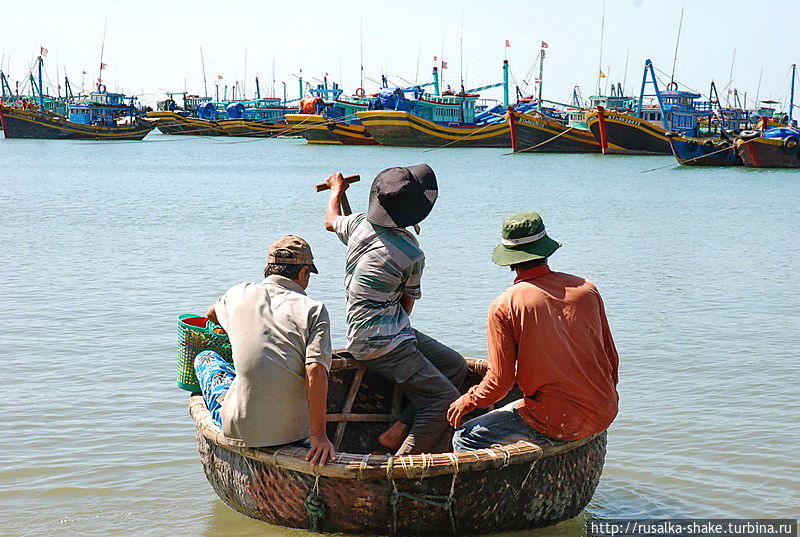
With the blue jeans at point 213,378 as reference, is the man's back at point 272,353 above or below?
above

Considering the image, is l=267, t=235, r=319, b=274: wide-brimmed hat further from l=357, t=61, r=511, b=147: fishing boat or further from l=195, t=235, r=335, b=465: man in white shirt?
l=357, t=61, r=511, b=147: fishing boat

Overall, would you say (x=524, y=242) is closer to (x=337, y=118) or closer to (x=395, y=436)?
(x=395, y=436)

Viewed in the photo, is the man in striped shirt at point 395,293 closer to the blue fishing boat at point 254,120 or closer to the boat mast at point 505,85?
the boat mast at point 505,85

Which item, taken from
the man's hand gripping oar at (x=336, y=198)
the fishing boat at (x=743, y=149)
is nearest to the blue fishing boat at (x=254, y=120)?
the fishing boat at (x=743, y=149)

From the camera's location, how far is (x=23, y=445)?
593 centimetres

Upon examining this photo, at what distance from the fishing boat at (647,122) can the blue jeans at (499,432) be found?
49698mm

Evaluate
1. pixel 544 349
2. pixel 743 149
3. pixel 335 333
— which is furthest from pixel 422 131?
pixel 544 349

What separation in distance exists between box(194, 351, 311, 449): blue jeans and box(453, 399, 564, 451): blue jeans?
111 centimetres

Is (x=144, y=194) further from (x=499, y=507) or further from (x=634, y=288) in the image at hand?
(x=499, y=507)

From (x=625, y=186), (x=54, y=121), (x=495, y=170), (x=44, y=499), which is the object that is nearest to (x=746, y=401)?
(x=44, y=499)

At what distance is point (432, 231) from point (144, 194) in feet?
42.4

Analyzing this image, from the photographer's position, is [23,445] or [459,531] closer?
[459,531]

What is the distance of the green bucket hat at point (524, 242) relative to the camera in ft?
13.3

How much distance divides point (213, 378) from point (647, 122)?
50957 mm
